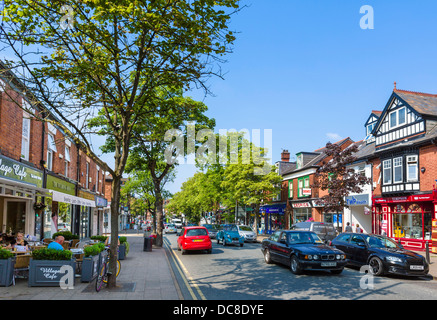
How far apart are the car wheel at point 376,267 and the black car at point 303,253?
1.23 m

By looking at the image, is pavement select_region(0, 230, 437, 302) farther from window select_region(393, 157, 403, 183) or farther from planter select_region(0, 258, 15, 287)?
window select_region(393, 157, 403, 183)

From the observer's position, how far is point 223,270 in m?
13.6

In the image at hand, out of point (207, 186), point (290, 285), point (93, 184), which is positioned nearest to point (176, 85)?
point (290, 285)

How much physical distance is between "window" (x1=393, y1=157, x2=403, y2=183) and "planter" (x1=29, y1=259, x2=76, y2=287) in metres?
21.7

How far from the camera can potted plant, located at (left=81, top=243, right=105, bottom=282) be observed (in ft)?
33.2

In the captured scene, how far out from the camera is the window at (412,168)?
22.6m

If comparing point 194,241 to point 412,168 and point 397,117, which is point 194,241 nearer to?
point 412,168

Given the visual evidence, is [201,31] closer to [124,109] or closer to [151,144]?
[124,109]

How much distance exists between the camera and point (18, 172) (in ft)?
48.6

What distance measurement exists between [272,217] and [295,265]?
3394 centimetres

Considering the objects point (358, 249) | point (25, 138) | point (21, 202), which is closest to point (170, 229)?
point (21, 202)

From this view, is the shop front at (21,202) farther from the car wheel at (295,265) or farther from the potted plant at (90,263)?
the car wheel at (295,265)

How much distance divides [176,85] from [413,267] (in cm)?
979

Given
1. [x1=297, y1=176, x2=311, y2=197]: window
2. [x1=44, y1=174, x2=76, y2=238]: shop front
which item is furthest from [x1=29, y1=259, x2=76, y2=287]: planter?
[x1=297, y1=176, x2=311, y2=197]: window
